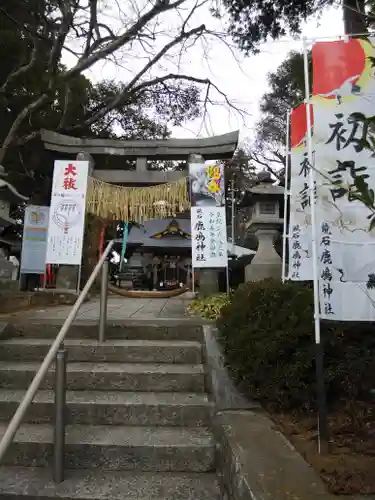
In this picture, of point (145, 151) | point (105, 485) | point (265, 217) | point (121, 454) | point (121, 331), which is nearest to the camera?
point (105, 485)

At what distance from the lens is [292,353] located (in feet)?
9.78

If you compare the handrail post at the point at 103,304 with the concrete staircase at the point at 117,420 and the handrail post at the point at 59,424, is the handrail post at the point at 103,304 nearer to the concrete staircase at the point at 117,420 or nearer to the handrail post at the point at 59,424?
the concrete staircase at the point at 117,420

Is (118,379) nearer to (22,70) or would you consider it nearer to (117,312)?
(117,312)

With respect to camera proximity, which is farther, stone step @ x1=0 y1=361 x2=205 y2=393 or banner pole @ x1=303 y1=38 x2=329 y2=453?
stone step @ x1=0 y1=361 x2=205 y2=393

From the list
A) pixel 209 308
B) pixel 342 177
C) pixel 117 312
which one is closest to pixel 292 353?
pixel 342 177

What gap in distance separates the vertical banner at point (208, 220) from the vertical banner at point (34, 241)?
5.59 metres

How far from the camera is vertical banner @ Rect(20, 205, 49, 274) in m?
11.2

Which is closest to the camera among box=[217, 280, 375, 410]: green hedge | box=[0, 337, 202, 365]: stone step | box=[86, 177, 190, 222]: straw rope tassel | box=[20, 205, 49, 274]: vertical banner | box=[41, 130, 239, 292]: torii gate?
box=[217, 280, 375, 410]: green hedge

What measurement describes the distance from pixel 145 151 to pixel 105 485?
734 centimetres

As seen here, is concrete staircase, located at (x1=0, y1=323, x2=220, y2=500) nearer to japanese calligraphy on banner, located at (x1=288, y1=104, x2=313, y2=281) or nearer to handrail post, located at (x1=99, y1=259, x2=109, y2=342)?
handrail post, located at (x1=99, y1=259, x2=109, y2=342)

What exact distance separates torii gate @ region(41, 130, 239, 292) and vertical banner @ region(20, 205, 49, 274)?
3.30 m

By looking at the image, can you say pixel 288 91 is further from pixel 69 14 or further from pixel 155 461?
pixel 155 461

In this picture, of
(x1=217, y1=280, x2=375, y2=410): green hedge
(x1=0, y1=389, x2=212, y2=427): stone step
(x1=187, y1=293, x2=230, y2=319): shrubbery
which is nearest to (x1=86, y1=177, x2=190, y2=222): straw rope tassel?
(x1=187, y1=293, x2=230, y2=319): shrubbery

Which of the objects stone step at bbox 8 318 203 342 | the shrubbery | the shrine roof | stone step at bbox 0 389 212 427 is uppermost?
the shrine roof
